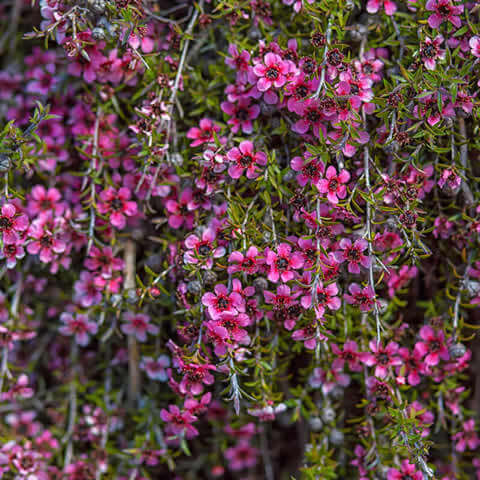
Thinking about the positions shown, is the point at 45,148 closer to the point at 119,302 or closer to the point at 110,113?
the point at 110,113

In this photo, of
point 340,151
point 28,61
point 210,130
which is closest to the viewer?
Answer: point 340,151

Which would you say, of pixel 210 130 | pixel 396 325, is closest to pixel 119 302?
pixel 210 130

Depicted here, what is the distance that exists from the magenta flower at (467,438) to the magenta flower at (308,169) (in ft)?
2.79

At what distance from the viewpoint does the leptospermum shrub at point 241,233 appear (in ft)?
3.98

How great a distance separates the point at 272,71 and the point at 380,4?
350 millimetres

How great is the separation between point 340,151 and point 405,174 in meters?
0.20

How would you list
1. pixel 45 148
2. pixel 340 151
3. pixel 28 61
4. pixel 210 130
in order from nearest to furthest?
pixel 340 151 < pixel 210 130 < pixel 45 148 < pixel 28 61

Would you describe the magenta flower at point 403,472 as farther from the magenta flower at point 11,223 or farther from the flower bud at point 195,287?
the magenta flower at point 11,223

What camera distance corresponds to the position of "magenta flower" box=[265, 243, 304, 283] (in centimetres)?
118

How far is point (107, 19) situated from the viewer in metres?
1.29

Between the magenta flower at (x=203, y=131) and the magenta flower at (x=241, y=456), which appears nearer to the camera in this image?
the magenta flower at (x=203, y=131)

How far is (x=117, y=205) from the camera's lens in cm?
146

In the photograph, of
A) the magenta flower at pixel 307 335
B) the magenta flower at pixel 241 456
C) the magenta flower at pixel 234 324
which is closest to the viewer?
the magenta flower at pixel 234 324

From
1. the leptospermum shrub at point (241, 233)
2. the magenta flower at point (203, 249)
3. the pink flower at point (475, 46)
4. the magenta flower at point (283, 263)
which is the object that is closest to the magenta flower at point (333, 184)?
the leptospermum shrub at point (241, 233)
